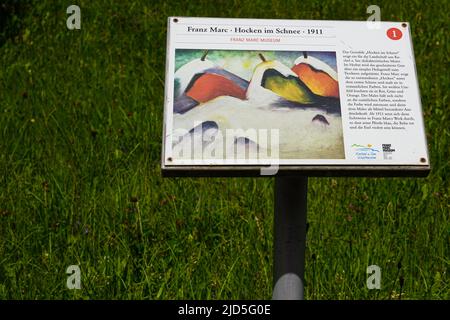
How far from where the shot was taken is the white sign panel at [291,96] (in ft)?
8.06

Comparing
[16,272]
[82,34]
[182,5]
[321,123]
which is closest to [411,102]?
[321,123]

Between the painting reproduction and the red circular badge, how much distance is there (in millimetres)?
258

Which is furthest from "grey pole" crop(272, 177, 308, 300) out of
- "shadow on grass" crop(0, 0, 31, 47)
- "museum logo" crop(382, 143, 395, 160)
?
"shadow on grass" crop(0, 0, 31, 47)

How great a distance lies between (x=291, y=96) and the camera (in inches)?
102

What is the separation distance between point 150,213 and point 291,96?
5.20 ft

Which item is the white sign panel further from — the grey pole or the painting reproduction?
the grey pole

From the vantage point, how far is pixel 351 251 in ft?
11.9

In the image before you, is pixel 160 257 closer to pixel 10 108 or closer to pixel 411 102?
pixel 411 102

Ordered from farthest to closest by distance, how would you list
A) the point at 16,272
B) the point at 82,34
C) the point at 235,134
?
1. the point at 82,34
2. the point at 16,272
3. the point at 235,134

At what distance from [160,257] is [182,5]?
444 cm

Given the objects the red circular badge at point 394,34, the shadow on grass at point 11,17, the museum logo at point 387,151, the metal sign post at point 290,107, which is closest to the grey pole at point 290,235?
the metal sign post at point 290,107

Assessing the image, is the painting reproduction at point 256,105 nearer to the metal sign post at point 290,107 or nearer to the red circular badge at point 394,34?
the metal sign post at point 290,107

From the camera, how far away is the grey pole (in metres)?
2.59
